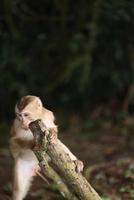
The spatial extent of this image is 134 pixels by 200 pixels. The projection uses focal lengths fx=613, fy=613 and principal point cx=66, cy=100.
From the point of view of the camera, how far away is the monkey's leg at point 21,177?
470 cm

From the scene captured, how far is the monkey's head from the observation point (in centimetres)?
436

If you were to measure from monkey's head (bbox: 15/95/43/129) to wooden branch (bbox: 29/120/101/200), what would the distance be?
14.3 inches

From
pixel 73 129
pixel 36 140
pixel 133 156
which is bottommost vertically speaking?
pixel 36 140

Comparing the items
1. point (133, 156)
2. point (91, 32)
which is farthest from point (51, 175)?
point (91, 32)

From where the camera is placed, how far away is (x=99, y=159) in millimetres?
6637

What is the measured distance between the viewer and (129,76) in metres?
7.96

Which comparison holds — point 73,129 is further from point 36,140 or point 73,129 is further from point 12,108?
point 36,140

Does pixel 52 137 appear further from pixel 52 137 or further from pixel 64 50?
pixel 64 50

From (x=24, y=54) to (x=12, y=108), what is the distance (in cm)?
81

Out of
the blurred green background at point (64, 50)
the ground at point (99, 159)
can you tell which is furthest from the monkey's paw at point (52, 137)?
the blurred green background at point (64, 50)

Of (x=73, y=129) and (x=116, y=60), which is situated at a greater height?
(x=116, y=60)

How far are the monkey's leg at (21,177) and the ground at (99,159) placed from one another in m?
0.34

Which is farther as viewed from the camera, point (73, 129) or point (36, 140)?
point (73, 129)

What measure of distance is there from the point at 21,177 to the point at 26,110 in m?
0.63
